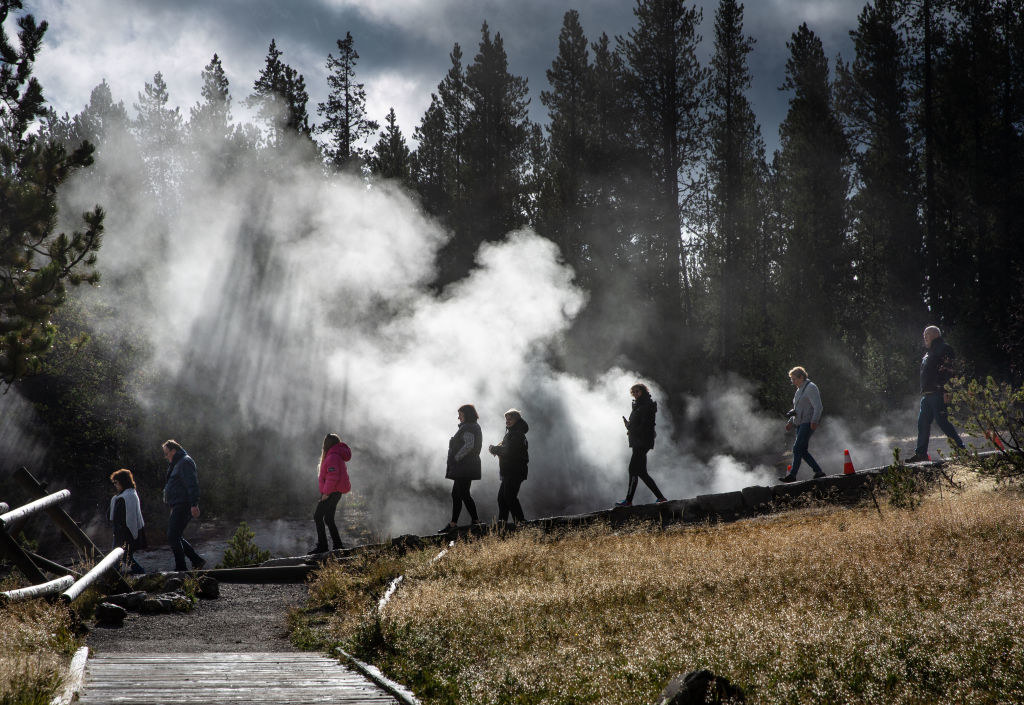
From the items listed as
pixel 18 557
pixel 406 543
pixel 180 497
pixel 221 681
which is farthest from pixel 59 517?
pixel 221 681

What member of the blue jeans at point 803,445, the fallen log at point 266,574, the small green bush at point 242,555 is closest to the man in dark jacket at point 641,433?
the blue jeans at point 803,445

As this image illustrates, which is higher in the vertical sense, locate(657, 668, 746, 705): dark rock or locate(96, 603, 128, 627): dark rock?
locate(96, 603, 128, 627): dark rock

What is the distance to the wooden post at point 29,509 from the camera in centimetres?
651

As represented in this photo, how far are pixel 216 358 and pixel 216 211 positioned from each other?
8771 mm

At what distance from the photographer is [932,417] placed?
1155 centimetres

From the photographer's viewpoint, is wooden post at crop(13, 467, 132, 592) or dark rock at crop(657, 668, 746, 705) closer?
dark rock at crop(657, 668, 746, 705)

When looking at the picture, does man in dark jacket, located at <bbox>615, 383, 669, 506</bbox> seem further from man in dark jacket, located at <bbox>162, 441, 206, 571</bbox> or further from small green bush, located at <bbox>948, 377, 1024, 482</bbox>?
man in dark jacket, located at <bbox>162, 441, 206, 571</bbox>

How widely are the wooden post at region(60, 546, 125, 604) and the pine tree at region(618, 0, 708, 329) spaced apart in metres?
23.1

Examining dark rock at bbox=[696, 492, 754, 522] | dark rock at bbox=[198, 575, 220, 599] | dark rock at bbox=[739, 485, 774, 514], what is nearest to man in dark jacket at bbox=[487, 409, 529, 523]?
dark rock at bbox=[696, 492, 754, 522]

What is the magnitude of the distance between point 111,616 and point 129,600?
2.47 feet

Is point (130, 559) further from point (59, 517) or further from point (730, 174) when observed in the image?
point (730, 174)

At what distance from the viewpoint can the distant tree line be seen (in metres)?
25.2

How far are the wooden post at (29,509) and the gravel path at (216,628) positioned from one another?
1.13 meters

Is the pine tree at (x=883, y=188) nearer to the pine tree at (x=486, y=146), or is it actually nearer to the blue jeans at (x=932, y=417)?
the pine tree at (x=486, y=146)
